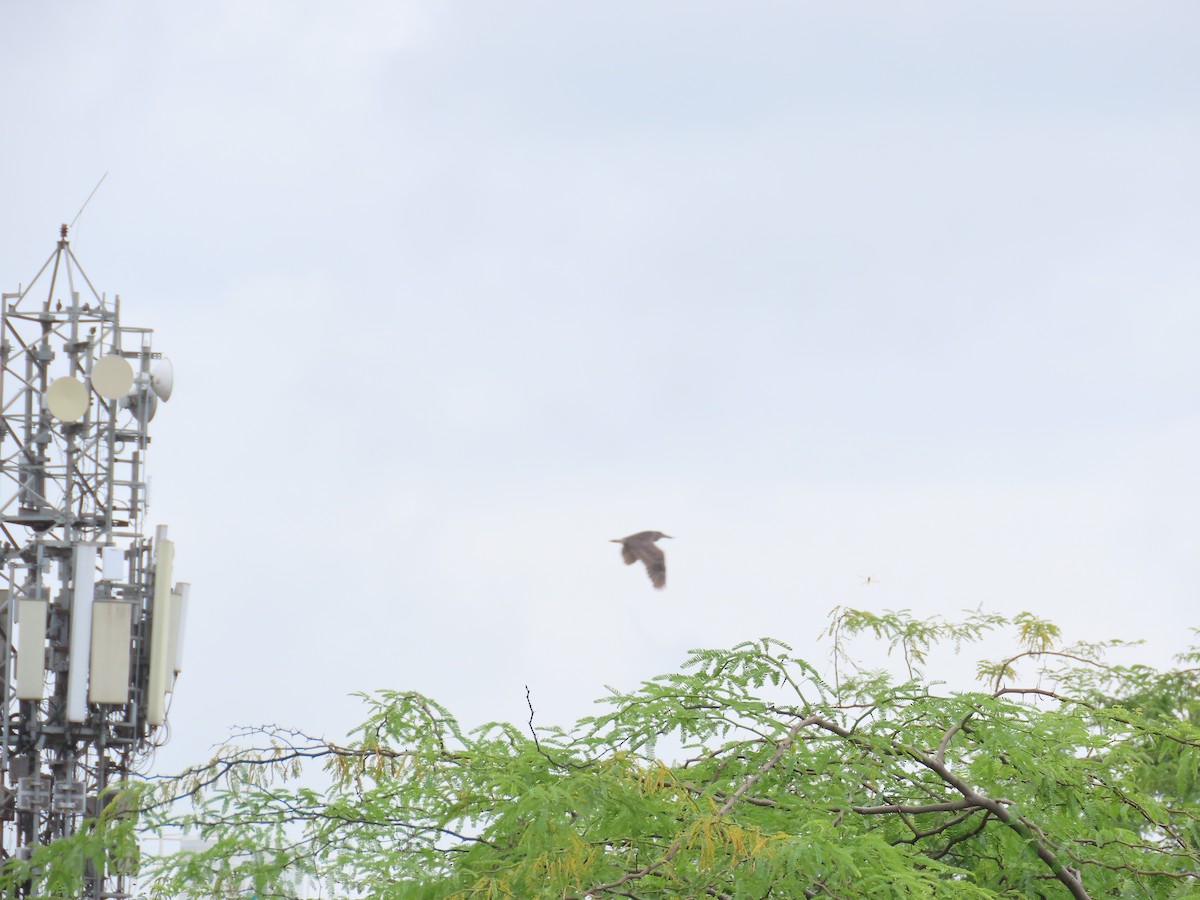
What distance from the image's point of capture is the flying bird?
324 inches

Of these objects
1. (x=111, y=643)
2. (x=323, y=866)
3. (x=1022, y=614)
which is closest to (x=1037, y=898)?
(x=323, y=866)

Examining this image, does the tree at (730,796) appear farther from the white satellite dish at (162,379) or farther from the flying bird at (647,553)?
the white satellite dish at (162,379)

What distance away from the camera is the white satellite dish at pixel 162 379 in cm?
1566

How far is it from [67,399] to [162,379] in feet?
3.30

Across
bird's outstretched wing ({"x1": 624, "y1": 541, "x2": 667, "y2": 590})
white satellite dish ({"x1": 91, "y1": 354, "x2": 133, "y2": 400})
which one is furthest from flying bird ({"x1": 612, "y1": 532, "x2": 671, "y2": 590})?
white satellite dish ({"x1": 91, "y1": 354, "x2": 133, "y2": 400})

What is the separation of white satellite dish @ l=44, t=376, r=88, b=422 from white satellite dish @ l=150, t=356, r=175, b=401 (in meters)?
0.73

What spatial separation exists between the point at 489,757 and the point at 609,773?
1.03m

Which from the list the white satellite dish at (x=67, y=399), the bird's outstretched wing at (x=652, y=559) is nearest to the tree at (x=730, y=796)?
the bird's outstretched wing at (x=652, y=559)

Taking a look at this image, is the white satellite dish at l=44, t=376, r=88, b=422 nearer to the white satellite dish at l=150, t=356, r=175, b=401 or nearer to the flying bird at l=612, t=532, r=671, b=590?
the white satellite dish at l=150, t=356, r=175, b=401

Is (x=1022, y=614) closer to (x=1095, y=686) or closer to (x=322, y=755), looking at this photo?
(x=1095, y=686)

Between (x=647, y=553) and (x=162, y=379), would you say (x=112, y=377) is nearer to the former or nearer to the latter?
(x=162, y=379)

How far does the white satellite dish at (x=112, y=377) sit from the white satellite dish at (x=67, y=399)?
0.17m

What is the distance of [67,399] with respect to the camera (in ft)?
49.7

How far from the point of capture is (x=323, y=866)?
6.30 m
